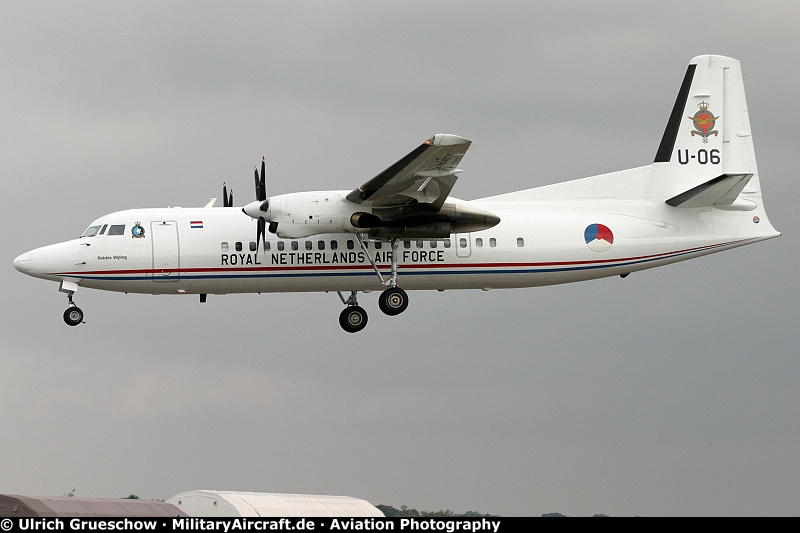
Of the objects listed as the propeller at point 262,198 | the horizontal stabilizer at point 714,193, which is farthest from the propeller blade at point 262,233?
the horizontal stabilizer at point 714,193

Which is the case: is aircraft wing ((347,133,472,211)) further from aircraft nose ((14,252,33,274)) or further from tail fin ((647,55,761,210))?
aircraft nose ((14,252,33,274))

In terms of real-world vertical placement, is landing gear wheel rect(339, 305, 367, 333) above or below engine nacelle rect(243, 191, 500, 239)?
below

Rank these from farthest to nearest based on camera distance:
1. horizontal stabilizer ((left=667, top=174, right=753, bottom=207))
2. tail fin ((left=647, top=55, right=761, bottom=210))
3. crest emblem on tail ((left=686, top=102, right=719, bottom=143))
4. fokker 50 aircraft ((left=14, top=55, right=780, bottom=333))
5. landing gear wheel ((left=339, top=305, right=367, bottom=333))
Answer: crest emblem on tail ((left=686, top=102, right=719, bottom=143))
tail fin ((left=647, top=55, right=761, bottom=210))
landing gear wheel ((left=339, top=305, right=367, bottom=333))
horizontal stabilizer ((left=667, top=174, right=753, bottom=207))
fokker 50 aircraft ((left=14, top=55, right=780, bottom=333))

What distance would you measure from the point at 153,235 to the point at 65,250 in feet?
6.77

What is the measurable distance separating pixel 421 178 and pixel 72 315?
28.9ft

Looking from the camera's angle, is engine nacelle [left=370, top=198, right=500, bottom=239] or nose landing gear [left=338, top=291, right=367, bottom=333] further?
nose landing gear [left=338, top=291, right=367, bottom=333]

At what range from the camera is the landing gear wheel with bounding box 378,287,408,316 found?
1237 inches

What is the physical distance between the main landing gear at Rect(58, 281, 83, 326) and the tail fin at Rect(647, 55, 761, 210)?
1439 cm

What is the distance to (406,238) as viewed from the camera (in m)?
30.8

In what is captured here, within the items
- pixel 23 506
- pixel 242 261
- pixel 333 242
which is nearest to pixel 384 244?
pixel 333 242

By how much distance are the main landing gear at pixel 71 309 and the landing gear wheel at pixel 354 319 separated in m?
6.18

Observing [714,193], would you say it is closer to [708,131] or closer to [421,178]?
[708,131]

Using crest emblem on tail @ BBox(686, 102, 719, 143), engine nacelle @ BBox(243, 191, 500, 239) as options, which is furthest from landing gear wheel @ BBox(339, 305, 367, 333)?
crest emblem on tail @ BBox(686, 102, 719, 143)

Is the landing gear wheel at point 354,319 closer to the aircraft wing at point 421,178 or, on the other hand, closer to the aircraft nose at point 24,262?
the aircraft wing at point 421,178
